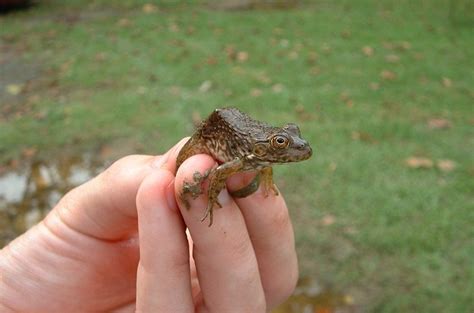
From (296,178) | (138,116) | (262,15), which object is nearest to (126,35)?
(262,15)

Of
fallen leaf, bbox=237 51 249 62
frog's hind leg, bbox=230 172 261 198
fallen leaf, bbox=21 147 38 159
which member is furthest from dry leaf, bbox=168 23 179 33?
frog's hind leg, bbox=230 172 261 198

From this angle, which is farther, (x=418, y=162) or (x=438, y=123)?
(x=438, y=123)

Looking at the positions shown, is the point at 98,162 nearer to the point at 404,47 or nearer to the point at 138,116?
the point at 138,116

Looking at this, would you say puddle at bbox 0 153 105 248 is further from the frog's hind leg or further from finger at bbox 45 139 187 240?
the frog's hind leg

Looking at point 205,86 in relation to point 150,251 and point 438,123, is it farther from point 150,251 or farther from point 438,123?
point 150,251

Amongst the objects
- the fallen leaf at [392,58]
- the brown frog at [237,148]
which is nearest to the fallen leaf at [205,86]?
the fallen leaf at [392,58]

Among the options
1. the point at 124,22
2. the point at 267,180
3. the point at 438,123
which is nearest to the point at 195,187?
the point at 267,180
